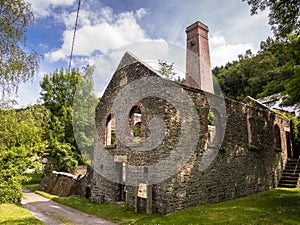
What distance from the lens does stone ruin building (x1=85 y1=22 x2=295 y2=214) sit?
9125mm

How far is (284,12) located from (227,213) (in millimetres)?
8213

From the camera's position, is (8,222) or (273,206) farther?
(273,206)

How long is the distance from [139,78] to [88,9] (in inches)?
165

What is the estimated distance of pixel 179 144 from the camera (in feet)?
30.2

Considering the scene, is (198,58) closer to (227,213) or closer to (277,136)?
(277,136)

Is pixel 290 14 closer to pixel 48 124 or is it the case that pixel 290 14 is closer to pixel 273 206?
pixel 273 206

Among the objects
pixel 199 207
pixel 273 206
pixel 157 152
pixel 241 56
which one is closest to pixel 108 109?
pixel 157 152

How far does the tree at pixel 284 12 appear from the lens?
935cm

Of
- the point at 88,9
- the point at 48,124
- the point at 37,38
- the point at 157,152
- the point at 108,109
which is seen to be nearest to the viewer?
the point at 88,9

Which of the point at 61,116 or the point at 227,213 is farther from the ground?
the point at 61,116

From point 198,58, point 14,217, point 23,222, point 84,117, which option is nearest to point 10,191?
point 14,217

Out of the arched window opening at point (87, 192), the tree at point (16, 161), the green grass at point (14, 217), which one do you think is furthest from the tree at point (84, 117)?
the green grass at point (14, 217)

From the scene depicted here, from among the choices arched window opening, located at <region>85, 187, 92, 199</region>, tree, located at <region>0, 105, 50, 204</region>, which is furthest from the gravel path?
arched window opening, located at <region>85, 187, 92, 199</region>

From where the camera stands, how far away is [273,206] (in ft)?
31.4
